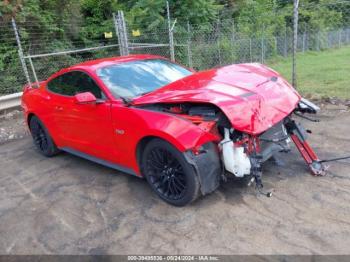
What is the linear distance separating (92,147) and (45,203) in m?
0.90

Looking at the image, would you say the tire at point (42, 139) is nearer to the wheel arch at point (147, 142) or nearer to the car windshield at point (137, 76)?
the car windshield at point (137, 76)

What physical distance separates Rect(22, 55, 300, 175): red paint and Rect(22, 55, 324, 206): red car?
0.01m

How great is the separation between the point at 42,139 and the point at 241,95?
11.9ft

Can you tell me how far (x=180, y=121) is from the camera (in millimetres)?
3465

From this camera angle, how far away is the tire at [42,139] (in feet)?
18.1

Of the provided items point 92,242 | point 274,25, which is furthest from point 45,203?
point 274,25

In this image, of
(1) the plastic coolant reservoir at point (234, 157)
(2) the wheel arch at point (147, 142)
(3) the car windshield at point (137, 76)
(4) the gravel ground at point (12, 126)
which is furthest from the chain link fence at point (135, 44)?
(2) the wheel arch at point (147, 142)

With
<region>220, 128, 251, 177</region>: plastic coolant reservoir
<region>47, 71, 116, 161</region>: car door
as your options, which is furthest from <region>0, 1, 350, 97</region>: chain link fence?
<region>220, 128, 251, 177</region>: plastic coolant reservoir

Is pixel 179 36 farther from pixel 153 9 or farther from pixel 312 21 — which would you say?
pixel 312 21

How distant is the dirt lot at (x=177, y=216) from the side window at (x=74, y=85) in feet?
3.80

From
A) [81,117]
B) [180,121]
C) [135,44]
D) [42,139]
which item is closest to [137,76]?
[81,117]

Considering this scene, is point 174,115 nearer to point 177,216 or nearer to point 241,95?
point 241,95

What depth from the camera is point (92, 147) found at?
456 cm

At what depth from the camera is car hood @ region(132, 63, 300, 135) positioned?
3355mm
